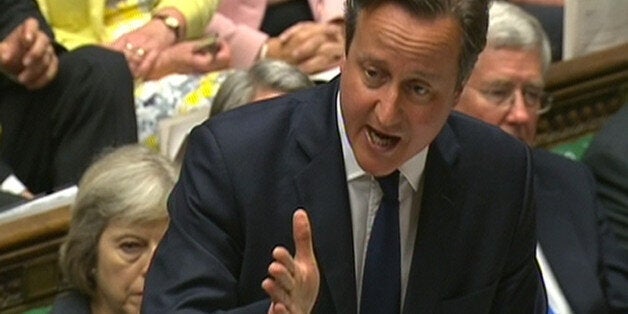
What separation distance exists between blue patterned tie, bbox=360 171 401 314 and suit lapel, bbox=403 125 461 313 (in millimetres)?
20

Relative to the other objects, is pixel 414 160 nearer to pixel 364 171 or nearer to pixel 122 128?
pixel 364 171

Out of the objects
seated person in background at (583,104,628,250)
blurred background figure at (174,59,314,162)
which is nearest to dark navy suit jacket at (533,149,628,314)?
seated person in background at (583,104,628,250)

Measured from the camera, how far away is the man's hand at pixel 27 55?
2.99 meters

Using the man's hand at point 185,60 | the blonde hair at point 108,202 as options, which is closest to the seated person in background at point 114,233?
the blonde hair at point 108,202

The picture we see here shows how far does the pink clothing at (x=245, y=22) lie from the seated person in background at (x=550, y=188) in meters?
0.78

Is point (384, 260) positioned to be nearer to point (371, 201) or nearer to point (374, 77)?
point (371, 201)

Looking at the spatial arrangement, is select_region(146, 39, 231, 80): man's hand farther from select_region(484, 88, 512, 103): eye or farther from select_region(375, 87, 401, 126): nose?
select_region(375, 87, 401, 126): nose

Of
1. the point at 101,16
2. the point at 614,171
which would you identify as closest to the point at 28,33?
the point at 101,16

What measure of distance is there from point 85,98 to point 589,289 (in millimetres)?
1067

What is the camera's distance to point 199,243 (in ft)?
5.64

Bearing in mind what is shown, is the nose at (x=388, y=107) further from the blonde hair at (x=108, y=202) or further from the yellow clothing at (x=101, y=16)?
the yellow clothing at (x=101, y=16)

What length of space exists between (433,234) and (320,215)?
15 centimetres

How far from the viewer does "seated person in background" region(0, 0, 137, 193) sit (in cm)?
306

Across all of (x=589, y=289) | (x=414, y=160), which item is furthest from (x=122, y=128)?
(x=414, y=160)
